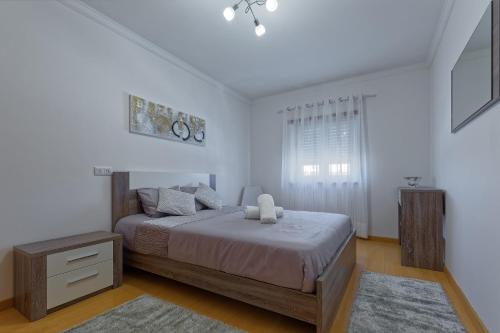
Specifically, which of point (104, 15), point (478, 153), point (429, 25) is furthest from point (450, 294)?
point (104, 15)

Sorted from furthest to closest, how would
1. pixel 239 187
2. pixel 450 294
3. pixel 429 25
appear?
1. pixel 239 187
2. pixel 429 25
3. pixel 450 294

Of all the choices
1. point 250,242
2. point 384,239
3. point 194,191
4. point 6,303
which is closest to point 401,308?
point 250,242

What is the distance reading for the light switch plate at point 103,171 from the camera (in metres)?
2.51

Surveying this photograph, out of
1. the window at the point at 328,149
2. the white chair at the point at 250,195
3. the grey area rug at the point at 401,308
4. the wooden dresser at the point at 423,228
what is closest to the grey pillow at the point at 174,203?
the white chair at the point at 250,195

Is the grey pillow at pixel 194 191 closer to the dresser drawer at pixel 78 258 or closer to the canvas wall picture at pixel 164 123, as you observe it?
the canvas wall picture at pixel 164 123

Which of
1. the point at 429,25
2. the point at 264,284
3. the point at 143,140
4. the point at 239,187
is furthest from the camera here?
the point at 239,187

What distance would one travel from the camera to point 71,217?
2305 millimetres

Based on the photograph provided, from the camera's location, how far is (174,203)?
2840 mm

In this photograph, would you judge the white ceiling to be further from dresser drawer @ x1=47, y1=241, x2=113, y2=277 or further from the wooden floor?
the wooden floor

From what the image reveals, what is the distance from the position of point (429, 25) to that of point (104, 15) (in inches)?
146

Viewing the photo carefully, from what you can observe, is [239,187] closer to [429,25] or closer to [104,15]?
[104,15]

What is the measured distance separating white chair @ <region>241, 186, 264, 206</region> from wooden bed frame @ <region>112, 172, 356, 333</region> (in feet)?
7.96

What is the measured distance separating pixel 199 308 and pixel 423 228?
259cm

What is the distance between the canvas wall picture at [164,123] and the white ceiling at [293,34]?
83 cm
